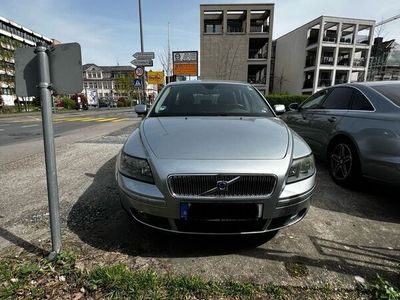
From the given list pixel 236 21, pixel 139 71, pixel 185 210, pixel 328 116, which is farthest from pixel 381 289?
pixel 236 21

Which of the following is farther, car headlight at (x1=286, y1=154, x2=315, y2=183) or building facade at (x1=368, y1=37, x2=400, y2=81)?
building facade at (x1=368, y1=37, x2=400, y2=81)

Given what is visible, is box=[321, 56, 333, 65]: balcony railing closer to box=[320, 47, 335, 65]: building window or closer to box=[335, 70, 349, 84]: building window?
box=[320, 47, 335, 65]: building window

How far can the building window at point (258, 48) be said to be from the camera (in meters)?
35.7

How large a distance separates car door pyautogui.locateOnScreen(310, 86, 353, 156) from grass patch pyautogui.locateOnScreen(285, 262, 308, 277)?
8.60 ft

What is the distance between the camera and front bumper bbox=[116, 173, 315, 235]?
2092 mm

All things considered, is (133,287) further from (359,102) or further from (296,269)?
(359,102)

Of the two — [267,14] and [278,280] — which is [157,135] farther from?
[267,14]

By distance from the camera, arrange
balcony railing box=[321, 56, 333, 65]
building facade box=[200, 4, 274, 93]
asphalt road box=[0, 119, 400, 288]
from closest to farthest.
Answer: asphalt road box=[0, 119, 400, 288] → building facade box=[200, 4, 274, 93] → balcony railing box=[321, 56, 333, 65]

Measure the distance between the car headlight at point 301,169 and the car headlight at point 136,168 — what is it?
1122 millimetres

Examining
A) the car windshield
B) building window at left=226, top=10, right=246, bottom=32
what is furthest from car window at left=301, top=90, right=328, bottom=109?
building window at left=226, top=10, right=246, bottom=32

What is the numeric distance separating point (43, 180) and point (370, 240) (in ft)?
14.8

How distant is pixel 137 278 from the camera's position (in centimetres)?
198

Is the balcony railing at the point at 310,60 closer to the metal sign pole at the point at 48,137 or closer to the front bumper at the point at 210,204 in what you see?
the front bumper at the point at 210,204

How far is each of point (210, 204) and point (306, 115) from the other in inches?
149
